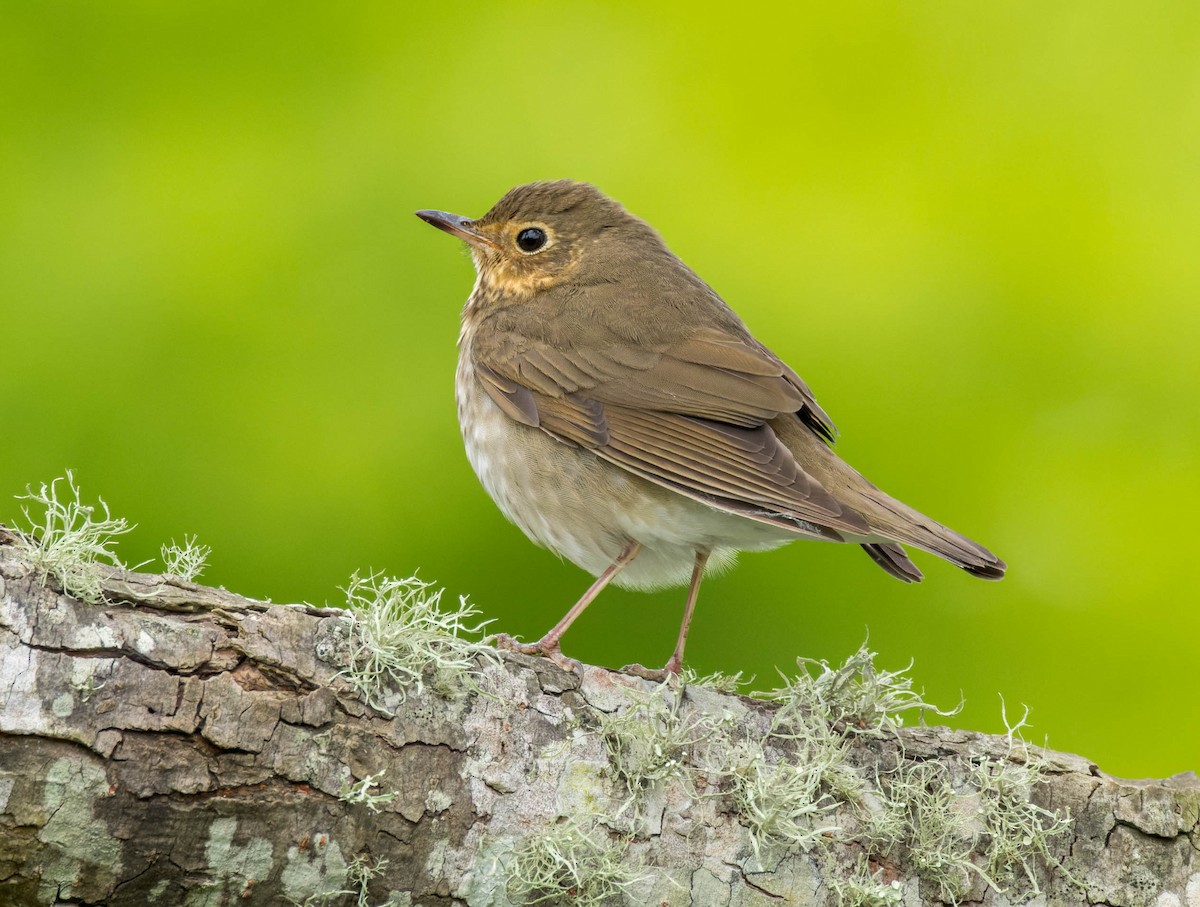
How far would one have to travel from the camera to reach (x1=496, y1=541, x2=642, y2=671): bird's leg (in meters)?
3.59

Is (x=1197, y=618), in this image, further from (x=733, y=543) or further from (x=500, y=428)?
(x=500, y=428)

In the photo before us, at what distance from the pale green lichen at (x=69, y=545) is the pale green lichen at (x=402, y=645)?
542mm

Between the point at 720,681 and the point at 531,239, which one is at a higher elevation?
the point at 531,239

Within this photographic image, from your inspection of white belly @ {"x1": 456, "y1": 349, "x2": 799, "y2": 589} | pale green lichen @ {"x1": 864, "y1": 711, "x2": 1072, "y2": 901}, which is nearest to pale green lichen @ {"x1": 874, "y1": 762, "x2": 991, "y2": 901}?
pale green lichen @ {"x1": 864, "y1": 711, "x2": 1072, "y2": 901}

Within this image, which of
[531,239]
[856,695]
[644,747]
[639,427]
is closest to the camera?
[644,747]

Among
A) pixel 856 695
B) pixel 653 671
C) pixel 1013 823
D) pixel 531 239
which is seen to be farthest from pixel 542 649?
pixel 531 239

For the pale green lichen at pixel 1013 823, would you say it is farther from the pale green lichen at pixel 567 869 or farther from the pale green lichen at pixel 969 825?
the pale green lichen at pixel 567 869

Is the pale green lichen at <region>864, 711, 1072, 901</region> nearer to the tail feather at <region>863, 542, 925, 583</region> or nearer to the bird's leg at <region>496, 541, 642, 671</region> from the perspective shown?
the tail feather at <region>863, 542, 925, 583</region>

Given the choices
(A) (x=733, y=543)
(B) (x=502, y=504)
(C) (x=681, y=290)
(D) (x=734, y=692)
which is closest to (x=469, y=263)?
(C) (x=681, y=290)

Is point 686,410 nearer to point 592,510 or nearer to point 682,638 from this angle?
point 592,510

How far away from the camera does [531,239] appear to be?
5.43 meters

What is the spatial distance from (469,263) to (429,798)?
306cm

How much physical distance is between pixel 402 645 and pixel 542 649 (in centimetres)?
93

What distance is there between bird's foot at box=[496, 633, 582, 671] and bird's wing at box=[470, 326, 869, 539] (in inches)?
25.2
